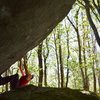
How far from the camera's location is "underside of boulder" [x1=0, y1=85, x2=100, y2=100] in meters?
8.50

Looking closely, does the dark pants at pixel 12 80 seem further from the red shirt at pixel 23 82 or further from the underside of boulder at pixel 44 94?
the underside of boulder at pixel 44 94

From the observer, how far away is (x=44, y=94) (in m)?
8.60

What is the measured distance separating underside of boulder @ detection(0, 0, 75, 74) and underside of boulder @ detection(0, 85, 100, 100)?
105 cm

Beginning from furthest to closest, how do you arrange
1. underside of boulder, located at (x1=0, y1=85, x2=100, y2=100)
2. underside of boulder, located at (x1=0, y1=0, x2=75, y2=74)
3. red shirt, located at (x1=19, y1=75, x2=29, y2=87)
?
red shirt, located at (x1=19, y1=75, x2=29, y2=87) < underside of boulder, located at (x1=0, y1=85, x2=100, y2=100) < underside of boulder, located at (x1=0, y1=0, x2=75, y2=74)

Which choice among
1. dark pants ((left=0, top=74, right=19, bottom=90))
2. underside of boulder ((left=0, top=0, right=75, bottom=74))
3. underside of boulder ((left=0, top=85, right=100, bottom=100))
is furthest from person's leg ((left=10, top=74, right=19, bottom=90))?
underside of boulder ((left=0, top=0, right=75, bottom=74))

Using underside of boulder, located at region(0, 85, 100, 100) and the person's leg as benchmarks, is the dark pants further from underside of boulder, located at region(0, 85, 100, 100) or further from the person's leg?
underside of boulder, located at region(0, 85, 100, 100)

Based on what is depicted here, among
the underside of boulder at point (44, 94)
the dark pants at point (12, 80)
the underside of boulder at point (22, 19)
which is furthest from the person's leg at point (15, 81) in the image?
the underside of boulder at point (22, 19)

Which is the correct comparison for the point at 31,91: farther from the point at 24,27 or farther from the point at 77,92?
the point at 24,27

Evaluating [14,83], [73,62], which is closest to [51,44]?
[73,62]

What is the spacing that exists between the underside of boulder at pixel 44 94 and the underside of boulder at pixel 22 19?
105 centimetres

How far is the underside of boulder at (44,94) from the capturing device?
8500 mm

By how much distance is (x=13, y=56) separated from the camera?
8.72 meters

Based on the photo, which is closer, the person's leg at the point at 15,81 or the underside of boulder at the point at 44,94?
the underside of boulder at the point at 44,94

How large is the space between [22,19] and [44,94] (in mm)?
3009
